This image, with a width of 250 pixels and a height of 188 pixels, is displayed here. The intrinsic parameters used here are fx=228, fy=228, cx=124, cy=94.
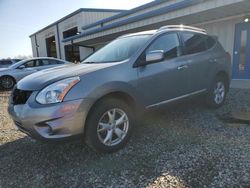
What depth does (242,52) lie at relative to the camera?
8.83 metres

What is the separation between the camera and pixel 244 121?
446 centimetres

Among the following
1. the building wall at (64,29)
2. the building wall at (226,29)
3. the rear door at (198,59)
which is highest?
the building wall at (64,29)

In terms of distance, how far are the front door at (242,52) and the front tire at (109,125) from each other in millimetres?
7056

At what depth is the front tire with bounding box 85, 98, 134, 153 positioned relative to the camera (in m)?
3.10

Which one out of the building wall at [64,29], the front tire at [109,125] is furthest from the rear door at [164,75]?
the building wall at [64,29]

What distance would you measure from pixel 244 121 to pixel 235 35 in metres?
5.57

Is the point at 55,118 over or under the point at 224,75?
under

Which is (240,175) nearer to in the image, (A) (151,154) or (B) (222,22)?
(A) (151,154)

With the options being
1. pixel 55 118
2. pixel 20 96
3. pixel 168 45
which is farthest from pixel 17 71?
pixel 55 118

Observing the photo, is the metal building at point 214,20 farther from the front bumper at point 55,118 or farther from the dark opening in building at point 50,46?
the dark opening in building at point 50,46

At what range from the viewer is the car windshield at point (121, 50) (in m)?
3.72

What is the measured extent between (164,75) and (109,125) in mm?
1289

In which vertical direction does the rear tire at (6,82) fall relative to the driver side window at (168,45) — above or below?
below

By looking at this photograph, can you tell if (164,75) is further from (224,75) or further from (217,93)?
(224,75)
